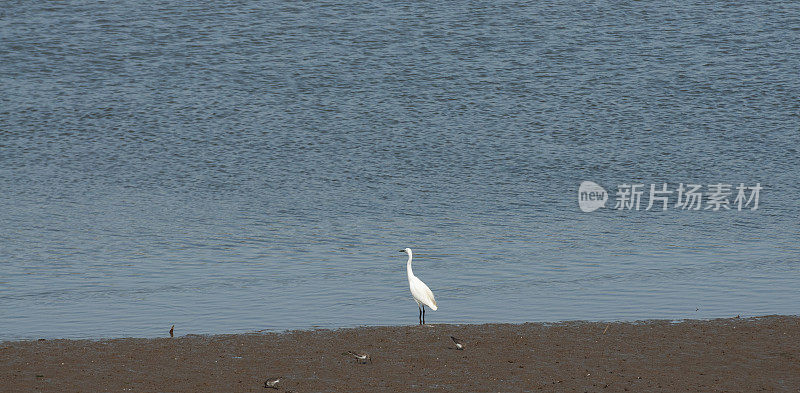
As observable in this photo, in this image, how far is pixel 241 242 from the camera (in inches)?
868

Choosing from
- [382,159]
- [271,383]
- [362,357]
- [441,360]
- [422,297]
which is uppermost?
[271,383]

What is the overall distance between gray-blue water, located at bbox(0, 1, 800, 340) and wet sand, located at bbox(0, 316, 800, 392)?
1.30 meters

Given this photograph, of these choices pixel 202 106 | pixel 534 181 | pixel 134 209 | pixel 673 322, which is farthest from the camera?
pixel 202 106

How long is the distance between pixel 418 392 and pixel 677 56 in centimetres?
3524

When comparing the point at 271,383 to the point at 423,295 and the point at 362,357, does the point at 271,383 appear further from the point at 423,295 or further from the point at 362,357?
the point at 423,295

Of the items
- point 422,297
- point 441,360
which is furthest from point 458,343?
point 422,297

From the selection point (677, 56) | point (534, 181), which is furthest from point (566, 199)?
point (677, 56)

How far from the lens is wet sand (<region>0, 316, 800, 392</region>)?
11984 millimetres

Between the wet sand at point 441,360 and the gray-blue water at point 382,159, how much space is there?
130cm

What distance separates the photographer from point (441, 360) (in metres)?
13.0

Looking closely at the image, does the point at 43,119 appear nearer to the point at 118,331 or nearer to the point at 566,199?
the point at 566,199

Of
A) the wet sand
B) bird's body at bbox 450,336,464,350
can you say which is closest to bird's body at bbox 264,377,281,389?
the wet sand

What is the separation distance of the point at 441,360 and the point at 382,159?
1952cm

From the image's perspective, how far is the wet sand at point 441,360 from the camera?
11984 millimetres
